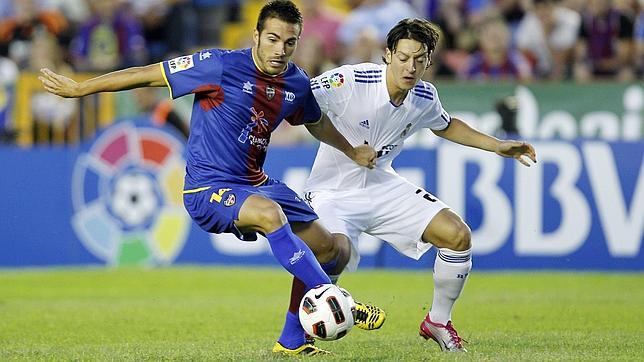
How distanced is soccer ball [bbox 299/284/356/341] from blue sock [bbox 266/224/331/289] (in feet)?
0.43

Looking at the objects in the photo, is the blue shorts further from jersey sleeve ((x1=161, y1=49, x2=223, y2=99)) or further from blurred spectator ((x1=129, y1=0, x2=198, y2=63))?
blurred spectator ((x1=129, y1=0, x2=198, y2=63))

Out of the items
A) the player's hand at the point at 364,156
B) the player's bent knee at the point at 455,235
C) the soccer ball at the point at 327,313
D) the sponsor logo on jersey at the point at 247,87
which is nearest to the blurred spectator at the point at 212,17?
the player's hand at the point at 364,156

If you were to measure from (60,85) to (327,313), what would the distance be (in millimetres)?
2178

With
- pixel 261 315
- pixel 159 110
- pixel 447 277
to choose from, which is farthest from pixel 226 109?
pixel 159 110

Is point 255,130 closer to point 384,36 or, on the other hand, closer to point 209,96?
point 209,96

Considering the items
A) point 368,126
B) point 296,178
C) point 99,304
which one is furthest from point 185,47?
point 368,126

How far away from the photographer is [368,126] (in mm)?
8891

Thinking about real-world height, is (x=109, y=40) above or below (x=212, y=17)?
below

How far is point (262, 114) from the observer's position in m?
7.95

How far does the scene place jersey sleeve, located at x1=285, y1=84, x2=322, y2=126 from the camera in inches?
322

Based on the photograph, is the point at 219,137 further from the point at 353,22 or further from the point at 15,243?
the point at 353,22

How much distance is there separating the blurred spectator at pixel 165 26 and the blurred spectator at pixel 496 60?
15.1 ft

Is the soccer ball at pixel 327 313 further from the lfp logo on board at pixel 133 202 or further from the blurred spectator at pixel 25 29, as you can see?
the blurred spectator at pixel 25 29

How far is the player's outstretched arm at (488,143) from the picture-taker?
8.55m
